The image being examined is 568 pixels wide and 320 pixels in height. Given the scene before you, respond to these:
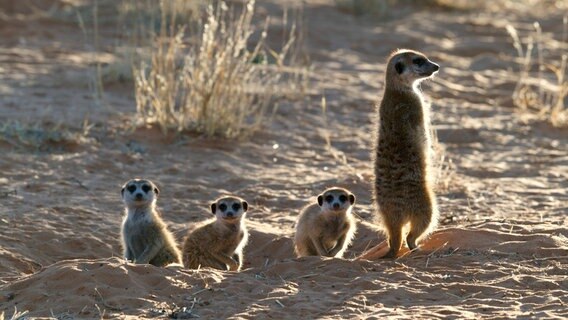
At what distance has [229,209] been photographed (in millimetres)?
7176

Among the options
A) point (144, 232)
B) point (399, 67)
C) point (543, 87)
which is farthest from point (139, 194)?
point (543, 87)

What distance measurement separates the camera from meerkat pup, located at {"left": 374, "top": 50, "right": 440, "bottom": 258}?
6.70m

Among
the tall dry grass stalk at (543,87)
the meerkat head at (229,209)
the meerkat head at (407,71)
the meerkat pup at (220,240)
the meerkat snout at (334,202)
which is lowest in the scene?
the meerkat pup at (220,240)

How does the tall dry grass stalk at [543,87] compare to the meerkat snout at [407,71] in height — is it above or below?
below

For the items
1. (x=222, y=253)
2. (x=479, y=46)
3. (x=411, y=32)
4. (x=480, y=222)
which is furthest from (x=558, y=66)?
(x=222, y=253)

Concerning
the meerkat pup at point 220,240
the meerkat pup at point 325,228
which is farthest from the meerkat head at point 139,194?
the meerkat pup at point 325,228

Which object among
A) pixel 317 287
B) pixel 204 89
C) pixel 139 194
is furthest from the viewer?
pixel 204 89

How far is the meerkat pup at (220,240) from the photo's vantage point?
284 inches

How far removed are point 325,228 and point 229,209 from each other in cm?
62

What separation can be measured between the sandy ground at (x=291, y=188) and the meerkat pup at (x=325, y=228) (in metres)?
0.47

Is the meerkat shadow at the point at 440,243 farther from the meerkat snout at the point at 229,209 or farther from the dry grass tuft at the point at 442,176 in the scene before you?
the dry grass tuft at the point at 442,176

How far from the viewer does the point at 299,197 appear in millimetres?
8992

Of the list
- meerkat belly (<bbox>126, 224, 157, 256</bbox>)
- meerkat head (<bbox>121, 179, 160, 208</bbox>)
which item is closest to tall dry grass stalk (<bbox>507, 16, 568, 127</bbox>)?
meerkat head (<bbox>121, 179, 160, 208</bbox>)

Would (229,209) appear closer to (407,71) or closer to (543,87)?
(407,71)
